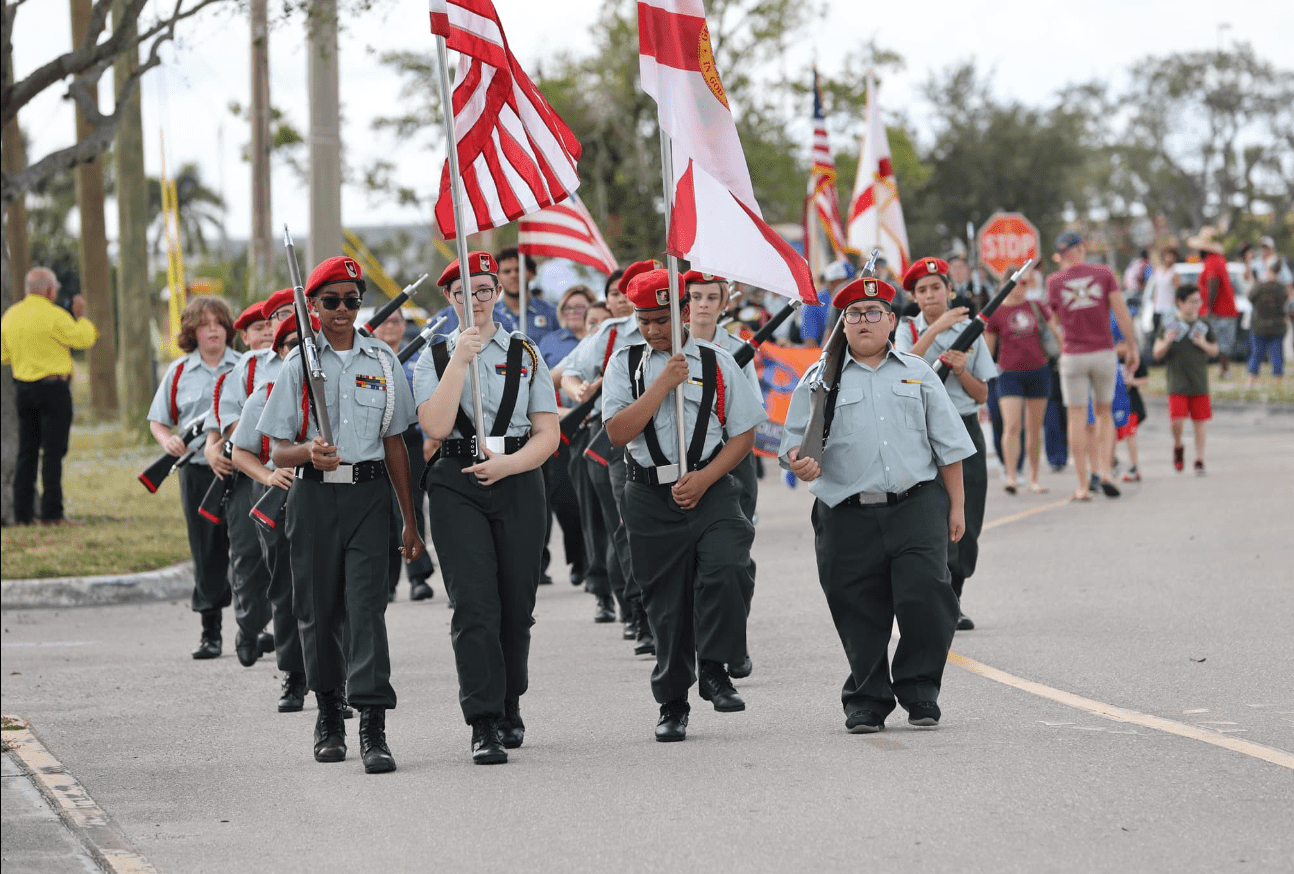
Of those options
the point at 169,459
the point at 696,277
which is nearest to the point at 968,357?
the point at 696,277

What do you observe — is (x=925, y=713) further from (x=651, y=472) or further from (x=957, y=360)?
(x=957, y=360)

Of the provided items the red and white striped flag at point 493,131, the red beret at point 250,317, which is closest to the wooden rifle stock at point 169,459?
the red beret at point 250,317

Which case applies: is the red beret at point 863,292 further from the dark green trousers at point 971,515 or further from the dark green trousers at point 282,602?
the dark green trousers at point 282,602

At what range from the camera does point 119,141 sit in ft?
85.7

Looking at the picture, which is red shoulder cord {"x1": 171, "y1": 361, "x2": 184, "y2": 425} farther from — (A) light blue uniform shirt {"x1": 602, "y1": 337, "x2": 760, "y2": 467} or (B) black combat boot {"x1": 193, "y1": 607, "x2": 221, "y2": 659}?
(A) light blue uniform shirt {"x1": 602, "y1": 337, "x2": 760, "y2": 467}

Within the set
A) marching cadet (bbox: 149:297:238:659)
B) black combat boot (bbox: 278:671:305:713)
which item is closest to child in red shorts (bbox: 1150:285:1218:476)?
marching cadet (bbox: 149:297:238:659)

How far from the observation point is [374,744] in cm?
670

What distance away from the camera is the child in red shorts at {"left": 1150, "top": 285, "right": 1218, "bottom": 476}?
55.9 ft

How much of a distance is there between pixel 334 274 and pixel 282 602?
4.86ft

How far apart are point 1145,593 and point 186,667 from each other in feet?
17.5

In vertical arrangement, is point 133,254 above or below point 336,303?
above

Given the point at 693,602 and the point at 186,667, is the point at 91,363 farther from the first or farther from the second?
the point at 693,602

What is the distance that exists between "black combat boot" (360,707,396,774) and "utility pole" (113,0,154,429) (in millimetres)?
17674

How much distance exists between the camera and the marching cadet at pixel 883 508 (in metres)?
6.98
